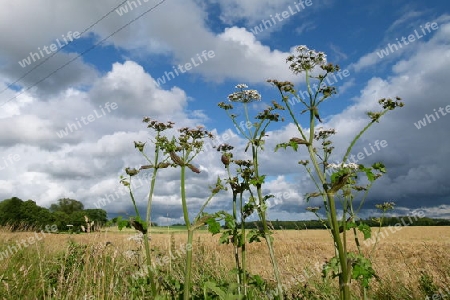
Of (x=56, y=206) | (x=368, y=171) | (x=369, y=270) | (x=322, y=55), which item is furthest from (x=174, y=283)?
(x=56, y=206)

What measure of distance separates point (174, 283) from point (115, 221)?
1.21 m

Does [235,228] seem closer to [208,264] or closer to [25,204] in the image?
[208,264]

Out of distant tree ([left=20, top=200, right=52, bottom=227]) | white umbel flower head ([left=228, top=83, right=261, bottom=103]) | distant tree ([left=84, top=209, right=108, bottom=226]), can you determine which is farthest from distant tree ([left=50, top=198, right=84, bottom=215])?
white umbel flower head ([left=228, top=83, right=261, bottom=103])

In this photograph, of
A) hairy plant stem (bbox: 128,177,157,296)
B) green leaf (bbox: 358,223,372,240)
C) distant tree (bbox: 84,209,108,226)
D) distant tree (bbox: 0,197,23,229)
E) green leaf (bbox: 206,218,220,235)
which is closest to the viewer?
green leaf (bbox: 206,218,220,235)

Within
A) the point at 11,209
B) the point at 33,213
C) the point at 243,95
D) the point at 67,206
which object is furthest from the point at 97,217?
the point at 67,206

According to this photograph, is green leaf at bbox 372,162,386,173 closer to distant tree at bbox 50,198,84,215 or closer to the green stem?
the green stem

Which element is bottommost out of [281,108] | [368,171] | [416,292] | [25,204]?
[416,292]

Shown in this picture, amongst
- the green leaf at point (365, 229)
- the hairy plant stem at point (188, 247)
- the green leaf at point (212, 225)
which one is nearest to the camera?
the hairy plant stem at point (188, 247)

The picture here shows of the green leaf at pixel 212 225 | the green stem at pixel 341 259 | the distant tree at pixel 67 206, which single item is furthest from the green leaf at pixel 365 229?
the distant tree at pixel 67 206

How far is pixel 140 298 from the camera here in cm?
523

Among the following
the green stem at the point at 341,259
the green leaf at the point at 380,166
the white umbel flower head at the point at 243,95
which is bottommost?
the green stem at the point at 341,259

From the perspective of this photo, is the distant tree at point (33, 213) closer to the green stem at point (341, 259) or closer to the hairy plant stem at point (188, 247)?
the hairy plant stem at point (188, 247)

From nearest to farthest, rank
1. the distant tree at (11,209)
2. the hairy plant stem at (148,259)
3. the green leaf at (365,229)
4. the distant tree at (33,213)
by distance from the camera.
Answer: the hairy plant stem at (148,259), the green leaf at (365,229), the distant tree at (33,213), the distant tree at (11,209)

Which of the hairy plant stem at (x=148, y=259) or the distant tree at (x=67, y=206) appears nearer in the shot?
the hairy plant stem at (x=148, y=259)
